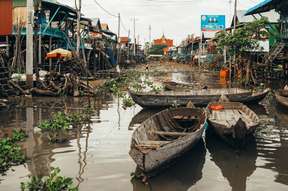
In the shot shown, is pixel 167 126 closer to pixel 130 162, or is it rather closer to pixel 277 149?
pixel 130 162

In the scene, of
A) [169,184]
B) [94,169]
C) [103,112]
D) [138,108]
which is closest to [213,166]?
[169,184]

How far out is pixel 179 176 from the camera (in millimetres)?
8430

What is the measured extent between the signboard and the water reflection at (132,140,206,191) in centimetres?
4247

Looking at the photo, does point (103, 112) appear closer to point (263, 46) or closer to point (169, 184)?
point (169, 184)

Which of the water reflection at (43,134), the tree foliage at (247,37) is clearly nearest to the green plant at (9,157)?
the water reflection at (43,134)

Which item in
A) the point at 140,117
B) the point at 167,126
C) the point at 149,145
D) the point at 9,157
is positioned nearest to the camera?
the point at 149,145

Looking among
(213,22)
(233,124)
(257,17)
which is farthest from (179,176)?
(213,22)

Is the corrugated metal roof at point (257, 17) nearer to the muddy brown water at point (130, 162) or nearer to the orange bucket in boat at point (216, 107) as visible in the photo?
the orange bucket in boat at point (216, 107)

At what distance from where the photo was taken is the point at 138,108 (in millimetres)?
18734

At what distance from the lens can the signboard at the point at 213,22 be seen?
50625 millimetres

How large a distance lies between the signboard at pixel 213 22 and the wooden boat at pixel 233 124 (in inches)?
1504

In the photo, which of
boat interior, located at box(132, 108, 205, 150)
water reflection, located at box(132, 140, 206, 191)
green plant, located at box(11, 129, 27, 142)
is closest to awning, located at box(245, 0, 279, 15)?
boat interior, located at box(132, 108, 205, 150)

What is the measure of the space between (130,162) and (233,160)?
2.55 m

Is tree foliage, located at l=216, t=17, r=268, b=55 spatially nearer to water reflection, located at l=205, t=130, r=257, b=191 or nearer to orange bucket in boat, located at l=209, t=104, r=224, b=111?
orange bucket in boat, located at l=209, t=104, r=224, b=111
